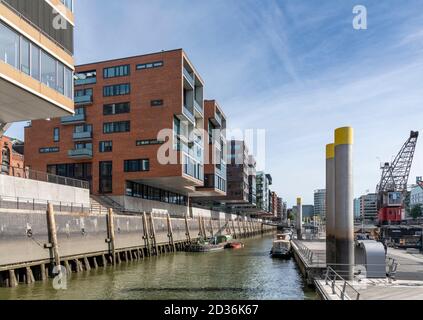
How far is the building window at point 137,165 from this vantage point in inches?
2391

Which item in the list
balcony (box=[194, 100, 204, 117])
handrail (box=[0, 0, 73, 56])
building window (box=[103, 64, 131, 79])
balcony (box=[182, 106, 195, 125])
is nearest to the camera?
handrail (box=[0, 0, 73, 56])

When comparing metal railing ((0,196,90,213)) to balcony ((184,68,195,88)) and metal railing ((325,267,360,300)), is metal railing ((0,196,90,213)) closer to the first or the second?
metal railing ((325,267,360,300))

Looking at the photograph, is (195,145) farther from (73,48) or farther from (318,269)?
(318,269)

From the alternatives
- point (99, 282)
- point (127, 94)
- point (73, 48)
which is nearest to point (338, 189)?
point (99, 282)

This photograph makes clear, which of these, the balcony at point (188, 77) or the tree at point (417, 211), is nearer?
the balcony at point (188, 77)

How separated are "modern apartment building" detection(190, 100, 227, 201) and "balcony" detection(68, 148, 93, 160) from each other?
2667cm

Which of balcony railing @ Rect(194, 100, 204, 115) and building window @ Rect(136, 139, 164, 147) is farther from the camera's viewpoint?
balcony railing @ Rect(194, 100, 204, 115)

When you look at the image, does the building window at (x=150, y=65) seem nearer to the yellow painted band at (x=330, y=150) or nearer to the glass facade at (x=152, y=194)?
the glass facade at (x=152, y=194)

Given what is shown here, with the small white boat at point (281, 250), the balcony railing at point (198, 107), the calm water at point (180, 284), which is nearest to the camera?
the calm water at point (180, 284)

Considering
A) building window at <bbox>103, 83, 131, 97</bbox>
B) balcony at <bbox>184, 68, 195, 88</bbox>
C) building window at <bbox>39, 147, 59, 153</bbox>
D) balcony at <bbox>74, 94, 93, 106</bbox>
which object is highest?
balcony at <bbox>184, 68, 195, 88</bbox>

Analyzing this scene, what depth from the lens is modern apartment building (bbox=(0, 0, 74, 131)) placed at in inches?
1062

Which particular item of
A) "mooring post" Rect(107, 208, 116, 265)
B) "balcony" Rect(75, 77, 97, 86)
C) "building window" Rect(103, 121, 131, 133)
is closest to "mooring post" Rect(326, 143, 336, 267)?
"mooring post" Rect(107, 208, 116, 265)

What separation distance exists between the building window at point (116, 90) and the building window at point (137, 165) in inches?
438

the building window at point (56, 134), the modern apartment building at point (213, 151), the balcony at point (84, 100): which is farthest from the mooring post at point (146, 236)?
the modern apartment building at point (213, 151)
